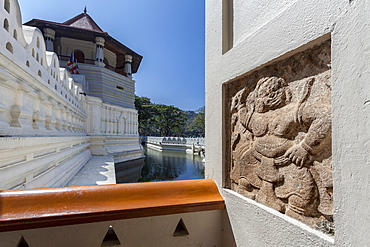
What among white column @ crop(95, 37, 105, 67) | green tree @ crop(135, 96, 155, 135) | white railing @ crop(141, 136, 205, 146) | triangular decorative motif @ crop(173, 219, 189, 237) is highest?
white column @ crop(95, 37, 105, 67)

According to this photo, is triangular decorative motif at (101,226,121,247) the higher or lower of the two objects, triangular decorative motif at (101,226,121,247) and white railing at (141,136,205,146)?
the higher

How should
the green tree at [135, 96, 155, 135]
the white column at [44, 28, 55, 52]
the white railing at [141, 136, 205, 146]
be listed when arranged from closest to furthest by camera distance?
1. the white column at [44, 28, 55, 52]
2. the white railing at [141, 136, 205, 146]
3. the green tree at [135, 96, 155, 135]

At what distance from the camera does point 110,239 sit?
1.48 metres

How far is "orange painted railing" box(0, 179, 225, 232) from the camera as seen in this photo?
1.21 metres

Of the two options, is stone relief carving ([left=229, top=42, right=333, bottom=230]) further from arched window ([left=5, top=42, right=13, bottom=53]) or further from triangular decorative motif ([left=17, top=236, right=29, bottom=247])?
arched window ([left=5, top=42, right=13, bottom=53])

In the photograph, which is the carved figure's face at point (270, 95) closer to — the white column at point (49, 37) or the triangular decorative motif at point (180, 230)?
the triangular decorative motif at point (180, 230)

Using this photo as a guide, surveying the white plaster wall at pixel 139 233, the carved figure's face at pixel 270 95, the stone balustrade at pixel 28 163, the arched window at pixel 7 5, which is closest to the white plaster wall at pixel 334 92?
the carved figure's face at pixel 270 95

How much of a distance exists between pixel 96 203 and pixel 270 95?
4.85 ft

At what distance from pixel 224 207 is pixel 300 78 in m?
1.23

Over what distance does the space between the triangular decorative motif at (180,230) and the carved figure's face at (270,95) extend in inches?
45.8

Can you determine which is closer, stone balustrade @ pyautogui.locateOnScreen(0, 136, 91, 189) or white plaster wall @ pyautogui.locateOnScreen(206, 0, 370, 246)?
white plaster wall @ pyautogui.locateOnScreen(206, 0, 370, 246)

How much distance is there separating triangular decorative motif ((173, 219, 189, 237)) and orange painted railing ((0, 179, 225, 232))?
194 mm

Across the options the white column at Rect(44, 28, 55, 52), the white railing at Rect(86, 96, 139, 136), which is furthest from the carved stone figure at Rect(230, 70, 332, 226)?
the white column at Rect(44, 28, 55, 52)

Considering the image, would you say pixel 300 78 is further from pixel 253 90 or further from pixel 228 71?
pixel 228 71
